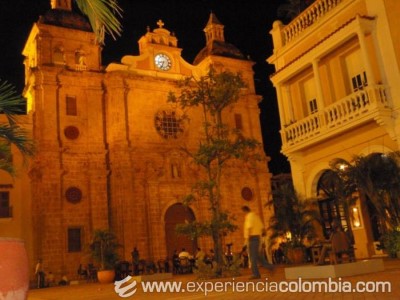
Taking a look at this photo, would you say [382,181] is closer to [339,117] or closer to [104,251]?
[339,117]

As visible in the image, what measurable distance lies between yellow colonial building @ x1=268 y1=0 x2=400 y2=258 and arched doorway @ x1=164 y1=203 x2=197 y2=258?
41.2ft

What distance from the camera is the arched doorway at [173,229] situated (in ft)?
94.5

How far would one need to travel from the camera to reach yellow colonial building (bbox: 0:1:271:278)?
85.1 ft

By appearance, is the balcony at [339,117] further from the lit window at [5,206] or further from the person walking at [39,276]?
the lit window at [5,206]

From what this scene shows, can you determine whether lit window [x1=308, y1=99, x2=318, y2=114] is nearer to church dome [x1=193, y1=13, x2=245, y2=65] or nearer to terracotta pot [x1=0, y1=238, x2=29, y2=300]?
terracotta pot [x1=0, y1=238, x2=29, y2=300]

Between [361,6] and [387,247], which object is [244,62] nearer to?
[361,6]

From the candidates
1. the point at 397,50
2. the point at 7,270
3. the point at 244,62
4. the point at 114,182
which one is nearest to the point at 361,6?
the point at 397,50

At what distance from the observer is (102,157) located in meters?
28.0

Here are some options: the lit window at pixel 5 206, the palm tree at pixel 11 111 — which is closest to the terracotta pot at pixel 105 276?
the lit window at pixel 5 206

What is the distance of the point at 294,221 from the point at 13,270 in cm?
1397

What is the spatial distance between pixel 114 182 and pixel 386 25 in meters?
17.8

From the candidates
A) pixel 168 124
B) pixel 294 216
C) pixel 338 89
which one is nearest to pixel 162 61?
pixel 168 124

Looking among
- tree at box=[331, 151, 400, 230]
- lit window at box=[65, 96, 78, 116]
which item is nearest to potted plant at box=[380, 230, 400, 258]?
tree at box=[331, 151, 400, 230]

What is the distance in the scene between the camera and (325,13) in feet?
54.9
